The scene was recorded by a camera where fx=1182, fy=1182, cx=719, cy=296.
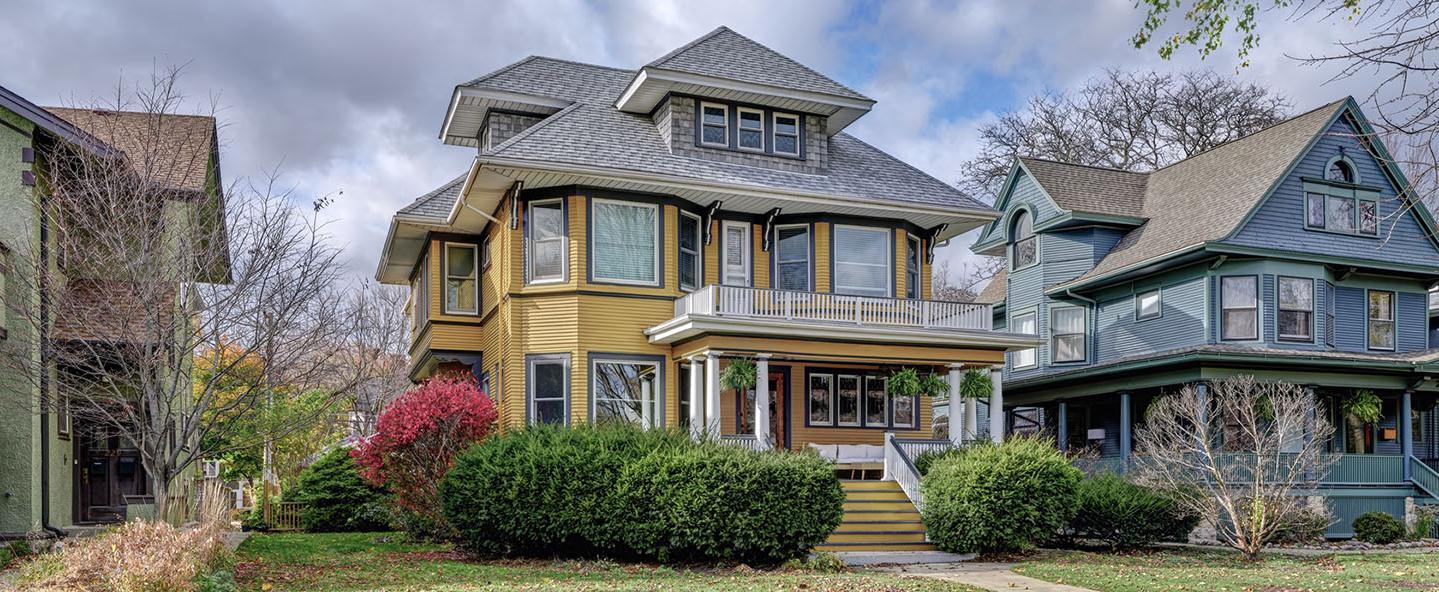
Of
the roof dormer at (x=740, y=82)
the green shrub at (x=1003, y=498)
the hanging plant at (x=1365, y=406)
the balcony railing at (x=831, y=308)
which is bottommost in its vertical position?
the green shrub at (x=1003, y=498)

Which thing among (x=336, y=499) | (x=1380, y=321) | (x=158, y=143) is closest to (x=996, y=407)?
(x=1380, y=321)

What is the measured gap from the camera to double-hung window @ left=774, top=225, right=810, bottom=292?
24.2m

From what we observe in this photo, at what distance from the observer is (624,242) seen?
877 inches

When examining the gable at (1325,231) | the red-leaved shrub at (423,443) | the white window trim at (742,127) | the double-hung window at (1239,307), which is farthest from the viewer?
the gable at (1325,231)

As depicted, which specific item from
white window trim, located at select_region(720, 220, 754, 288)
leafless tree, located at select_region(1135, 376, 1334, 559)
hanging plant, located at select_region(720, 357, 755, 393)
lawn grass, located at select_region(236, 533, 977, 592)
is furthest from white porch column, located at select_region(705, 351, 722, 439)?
leafless tree, located at select_region(1135, 376, 1334, 559)

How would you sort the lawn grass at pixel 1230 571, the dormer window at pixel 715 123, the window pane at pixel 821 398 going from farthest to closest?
the window pane at pixel 821 398 < the dormer window at pixel 715 123 < the lawn grass at pixel 1230 571

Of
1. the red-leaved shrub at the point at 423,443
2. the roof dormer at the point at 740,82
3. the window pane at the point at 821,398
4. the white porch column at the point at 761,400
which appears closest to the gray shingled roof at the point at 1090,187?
the roof dormer at the point at 740,82

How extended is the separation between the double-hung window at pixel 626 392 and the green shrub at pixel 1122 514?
7.85 metres

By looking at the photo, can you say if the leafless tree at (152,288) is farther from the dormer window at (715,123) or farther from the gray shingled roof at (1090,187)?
the gray shingled roof at (1090,187)

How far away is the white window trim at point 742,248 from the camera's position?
23.9m

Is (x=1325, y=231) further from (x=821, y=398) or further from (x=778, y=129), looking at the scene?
(x=778, y=129)

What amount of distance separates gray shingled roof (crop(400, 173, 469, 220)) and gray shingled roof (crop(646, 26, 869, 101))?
543 centimetres

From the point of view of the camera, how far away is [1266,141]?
2872 cm

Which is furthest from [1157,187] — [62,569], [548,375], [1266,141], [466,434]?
[62,569]
